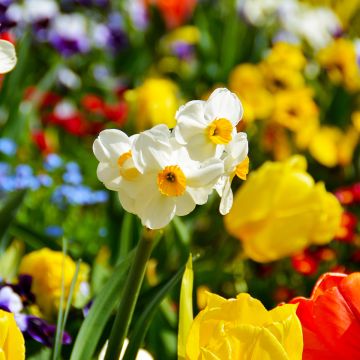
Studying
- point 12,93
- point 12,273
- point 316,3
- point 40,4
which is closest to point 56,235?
point 12,273

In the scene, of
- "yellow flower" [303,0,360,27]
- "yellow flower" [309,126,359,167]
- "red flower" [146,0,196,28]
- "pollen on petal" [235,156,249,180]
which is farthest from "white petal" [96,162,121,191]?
"yellow flower" [303,0,360,27]

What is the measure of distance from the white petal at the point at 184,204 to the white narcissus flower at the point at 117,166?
4 cm

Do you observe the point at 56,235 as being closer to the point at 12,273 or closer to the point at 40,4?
the point at 12,273

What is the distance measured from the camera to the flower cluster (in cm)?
74

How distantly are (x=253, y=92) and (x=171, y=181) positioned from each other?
1.62 metres

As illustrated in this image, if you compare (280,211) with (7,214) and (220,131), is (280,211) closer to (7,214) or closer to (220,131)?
(7,214)

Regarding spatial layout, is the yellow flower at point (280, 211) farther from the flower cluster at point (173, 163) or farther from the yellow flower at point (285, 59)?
the yellow flower at point (285, 59)

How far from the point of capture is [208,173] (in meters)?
0.73

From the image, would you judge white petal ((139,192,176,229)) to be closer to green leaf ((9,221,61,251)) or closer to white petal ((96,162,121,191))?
white petal ((96,162,121,191))

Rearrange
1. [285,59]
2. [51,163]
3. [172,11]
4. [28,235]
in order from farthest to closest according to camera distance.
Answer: [172,11], [285,59], [51,163], [28,235]

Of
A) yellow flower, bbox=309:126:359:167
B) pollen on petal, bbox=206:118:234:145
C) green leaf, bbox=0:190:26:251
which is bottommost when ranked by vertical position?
yellow flower, bbox=309:126:359:167

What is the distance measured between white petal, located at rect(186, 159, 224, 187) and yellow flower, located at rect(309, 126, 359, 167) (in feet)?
5.10

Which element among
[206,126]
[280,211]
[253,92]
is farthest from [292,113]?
[206,126]

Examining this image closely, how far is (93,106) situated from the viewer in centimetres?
247
